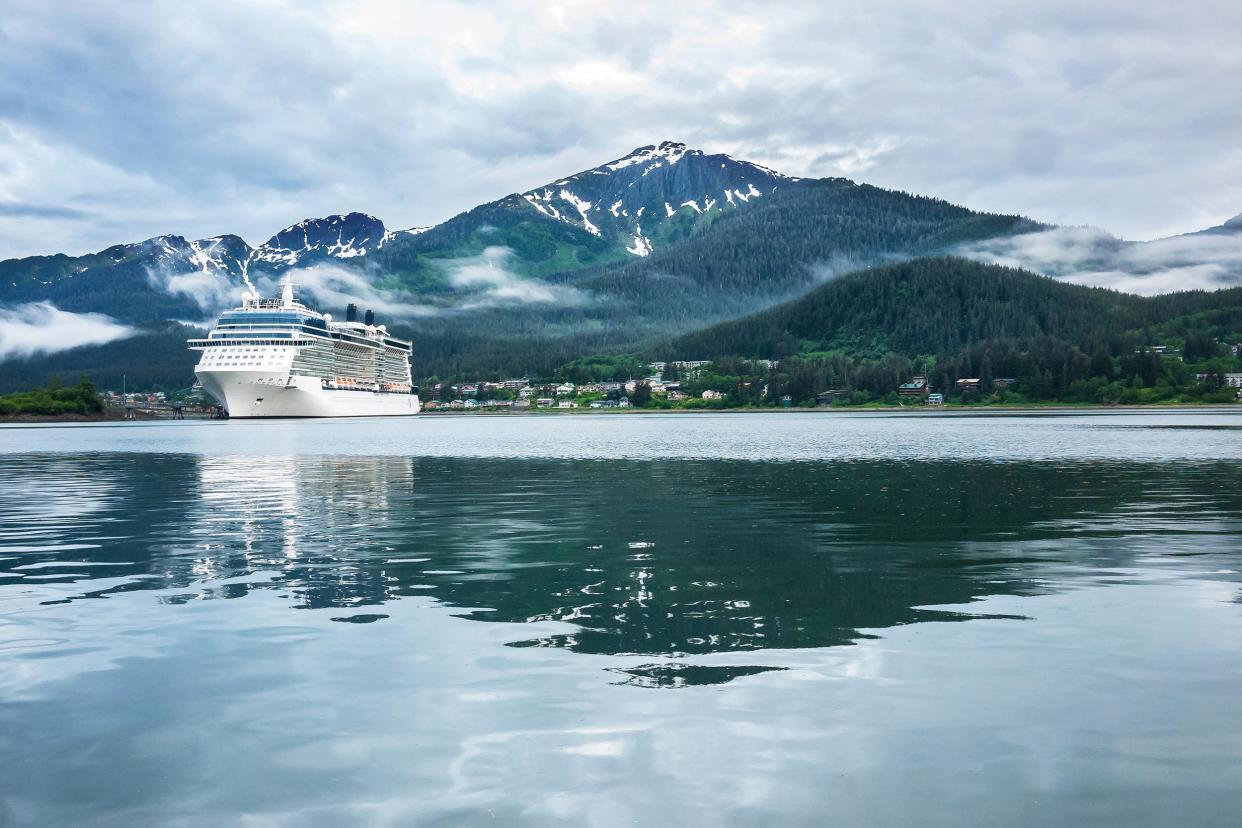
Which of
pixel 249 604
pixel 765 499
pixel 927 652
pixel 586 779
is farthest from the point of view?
pixel 765 499

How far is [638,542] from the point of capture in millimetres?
26875

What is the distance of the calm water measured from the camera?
30.6 ft

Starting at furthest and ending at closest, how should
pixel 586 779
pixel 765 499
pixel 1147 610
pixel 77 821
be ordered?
1. pixel 765 499
2. pixel 1147 610
3. pixel 586 779
4. pixel 77 821

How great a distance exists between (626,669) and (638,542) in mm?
13381

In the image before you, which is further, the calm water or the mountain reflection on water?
the mountain reflection on water

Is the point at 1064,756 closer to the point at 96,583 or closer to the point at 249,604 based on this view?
the point at 249,604

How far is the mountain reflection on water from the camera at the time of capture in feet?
57.0

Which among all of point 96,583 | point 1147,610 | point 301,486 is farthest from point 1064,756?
point 301,486

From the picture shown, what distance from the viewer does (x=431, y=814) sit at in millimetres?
8914

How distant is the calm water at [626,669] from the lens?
9.34m

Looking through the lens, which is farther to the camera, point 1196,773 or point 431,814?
point 1196,773

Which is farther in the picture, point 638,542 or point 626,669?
point 638,542

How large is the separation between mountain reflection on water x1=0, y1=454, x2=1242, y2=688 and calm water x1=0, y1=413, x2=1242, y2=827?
164 mm

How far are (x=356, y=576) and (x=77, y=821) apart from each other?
1288cm
